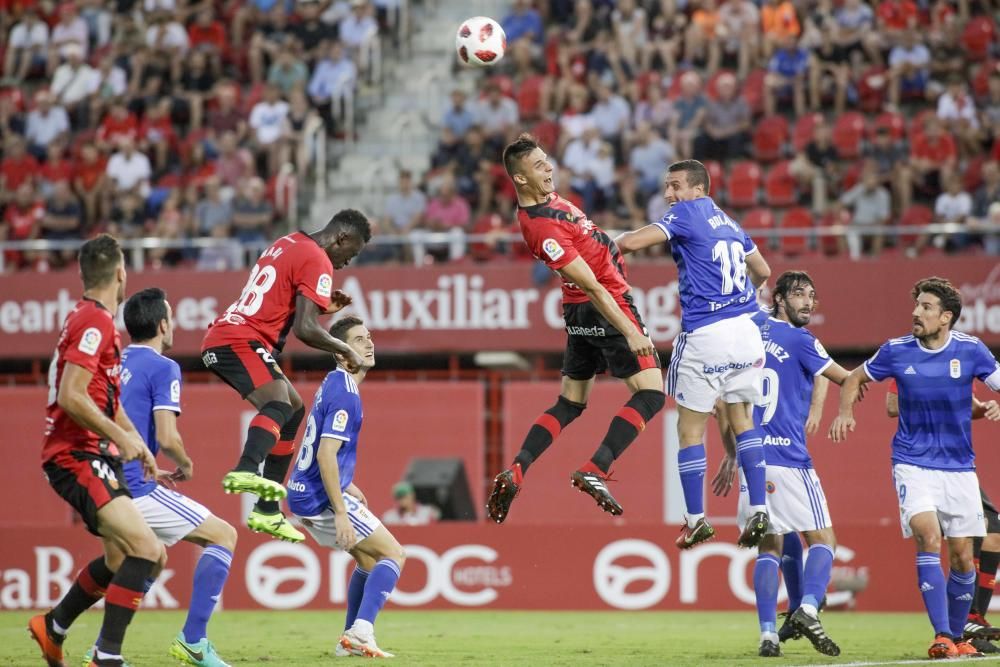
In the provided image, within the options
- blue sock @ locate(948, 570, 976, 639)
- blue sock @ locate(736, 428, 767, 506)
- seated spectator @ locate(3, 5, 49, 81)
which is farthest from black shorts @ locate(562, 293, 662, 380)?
seated spectator @ locate(3, 5, 49, 81)

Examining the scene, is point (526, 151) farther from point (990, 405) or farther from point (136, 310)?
point (990, 405)

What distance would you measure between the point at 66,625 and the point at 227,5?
17.6m

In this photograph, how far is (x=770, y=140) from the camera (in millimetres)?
19781

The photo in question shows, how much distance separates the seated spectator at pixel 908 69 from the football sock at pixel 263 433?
496 inches

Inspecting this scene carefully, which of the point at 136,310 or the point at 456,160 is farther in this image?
the point at 456,160

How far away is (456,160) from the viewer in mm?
20922

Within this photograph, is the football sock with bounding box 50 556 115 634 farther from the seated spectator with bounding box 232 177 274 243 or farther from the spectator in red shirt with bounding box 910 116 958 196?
the spectator in red shirt with bounding box 910 116 958 196

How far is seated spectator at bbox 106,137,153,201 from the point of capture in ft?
71.8

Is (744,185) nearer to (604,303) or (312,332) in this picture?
(604,303)

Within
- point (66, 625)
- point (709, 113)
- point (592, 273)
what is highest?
point (709, 113)

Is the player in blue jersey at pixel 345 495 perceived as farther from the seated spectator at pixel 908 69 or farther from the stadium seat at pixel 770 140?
the seated spectator at pixel 908 69

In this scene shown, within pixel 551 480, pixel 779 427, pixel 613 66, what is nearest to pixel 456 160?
pixel 613 66

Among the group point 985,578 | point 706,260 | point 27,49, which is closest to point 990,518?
point 985,578

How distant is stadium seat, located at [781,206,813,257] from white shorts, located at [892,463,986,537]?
816 centimetres
